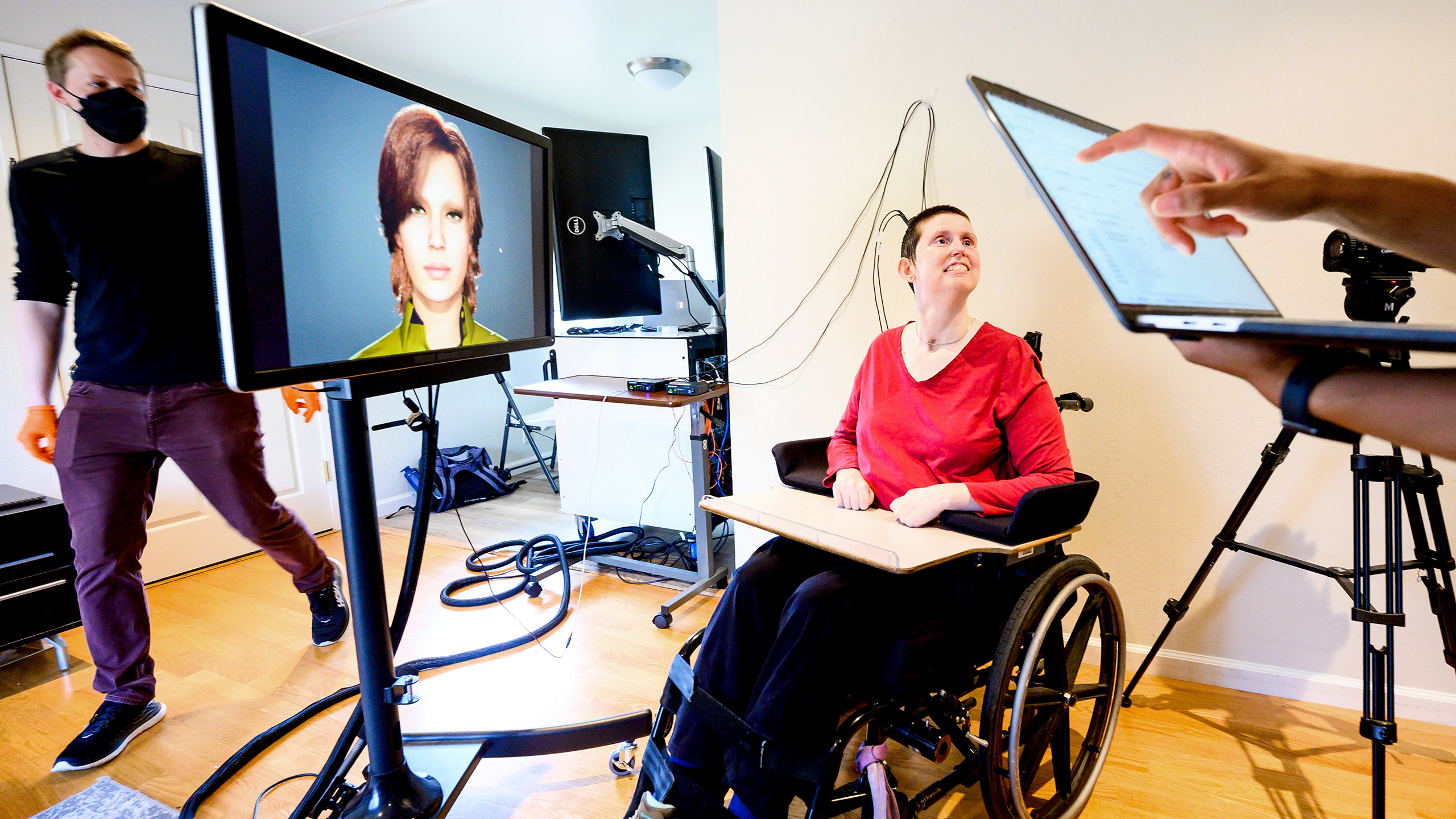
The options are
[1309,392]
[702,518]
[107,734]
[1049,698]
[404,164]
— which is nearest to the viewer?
[1309,392]

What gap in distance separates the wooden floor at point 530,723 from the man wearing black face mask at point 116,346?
0.61 ft

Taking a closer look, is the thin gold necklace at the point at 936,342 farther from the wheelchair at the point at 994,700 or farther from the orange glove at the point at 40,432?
the orange glove at the point at 40,432

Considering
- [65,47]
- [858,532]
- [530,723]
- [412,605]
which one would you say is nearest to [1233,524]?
[858,532]

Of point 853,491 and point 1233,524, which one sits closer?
point 853,491

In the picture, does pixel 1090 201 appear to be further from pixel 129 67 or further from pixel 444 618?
pixel 444 618

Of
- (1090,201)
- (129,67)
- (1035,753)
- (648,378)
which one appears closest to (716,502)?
(1035,753)

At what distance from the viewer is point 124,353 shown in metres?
1.76

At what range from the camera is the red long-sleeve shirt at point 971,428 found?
1475 millimetres

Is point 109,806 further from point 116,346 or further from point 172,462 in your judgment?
point 172,462

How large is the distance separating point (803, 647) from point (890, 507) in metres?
0.43

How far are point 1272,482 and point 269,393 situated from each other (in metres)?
3.92

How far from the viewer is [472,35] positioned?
11.2ft

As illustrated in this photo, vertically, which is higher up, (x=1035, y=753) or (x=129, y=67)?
(x=129, y=67)

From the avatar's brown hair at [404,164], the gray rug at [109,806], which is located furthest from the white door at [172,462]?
the avatar's brown hair at [404,164]
